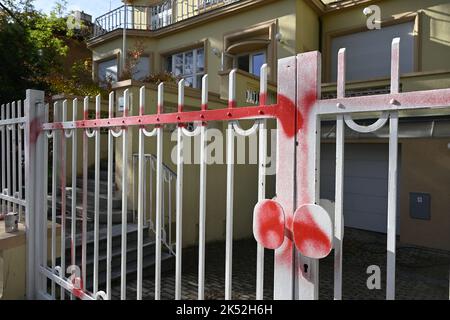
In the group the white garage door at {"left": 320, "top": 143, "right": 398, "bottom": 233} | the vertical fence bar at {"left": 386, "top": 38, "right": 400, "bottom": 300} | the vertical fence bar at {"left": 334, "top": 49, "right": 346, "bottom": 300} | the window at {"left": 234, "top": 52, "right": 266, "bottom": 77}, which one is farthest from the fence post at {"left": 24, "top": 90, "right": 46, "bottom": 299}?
the window at {"left": 234, "top": 52, "right": 266, "bottom": 77}

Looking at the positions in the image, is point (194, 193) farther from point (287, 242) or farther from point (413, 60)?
point (413, 60)

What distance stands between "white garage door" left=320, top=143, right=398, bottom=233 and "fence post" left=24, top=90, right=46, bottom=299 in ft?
24.0

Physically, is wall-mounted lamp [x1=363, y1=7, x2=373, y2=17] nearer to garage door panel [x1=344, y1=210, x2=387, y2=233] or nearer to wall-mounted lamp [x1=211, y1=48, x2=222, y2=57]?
wall-mounted lamp [x1=211, y1=48, x2=222, y2=57]

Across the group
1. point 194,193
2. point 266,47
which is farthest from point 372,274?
point 266,47

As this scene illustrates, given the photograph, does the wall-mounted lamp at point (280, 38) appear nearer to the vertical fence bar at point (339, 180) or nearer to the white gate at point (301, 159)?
the white gate at point (301, 159)

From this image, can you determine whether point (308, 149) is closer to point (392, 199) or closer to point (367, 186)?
point (392, 199)

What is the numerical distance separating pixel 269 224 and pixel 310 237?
0.71ft

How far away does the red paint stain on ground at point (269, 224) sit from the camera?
1.56 m

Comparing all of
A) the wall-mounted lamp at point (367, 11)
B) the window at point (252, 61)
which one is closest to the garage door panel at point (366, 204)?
the window at point (252, 61)

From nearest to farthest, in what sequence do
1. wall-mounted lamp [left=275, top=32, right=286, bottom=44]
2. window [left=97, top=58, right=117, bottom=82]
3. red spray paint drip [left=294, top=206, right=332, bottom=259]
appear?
red spray paint drip [left=294, top=206, right=332, bottom=259], wall-mounted lamp [left=275, top=32, right=286, bottom=44], window [left=97, top=58, right=117, bottom=82]

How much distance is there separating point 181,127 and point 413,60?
29.5ft

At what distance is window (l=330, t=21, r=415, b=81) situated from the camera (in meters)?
9.17

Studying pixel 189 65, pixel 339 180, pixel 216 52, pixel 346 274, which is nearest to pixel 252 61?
pixel 216 52

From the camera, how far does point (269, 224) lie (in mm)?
1596
